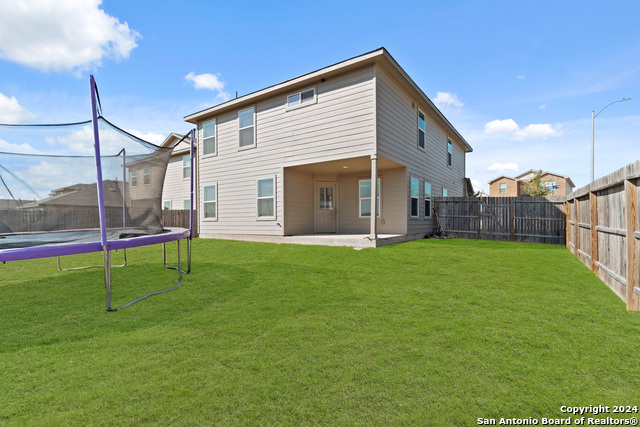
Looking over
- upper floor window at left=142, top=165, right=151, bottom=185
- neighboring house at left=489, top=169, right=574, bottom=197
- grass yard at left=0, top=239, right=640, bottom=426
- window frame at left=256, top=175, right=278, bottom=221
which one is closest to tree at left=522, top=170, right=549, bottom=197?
neighboring house at left=489, top=169, right=574, bottom=197

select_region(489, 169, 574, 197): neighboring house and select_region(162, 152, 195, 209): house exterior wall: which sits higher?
select_region(489, 169, 574, 197): neighboring house

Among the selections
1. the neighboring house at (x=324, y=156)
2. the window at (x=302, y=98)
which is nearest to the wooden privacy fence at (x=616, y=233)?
the neighboring house at (x=324, y=156)

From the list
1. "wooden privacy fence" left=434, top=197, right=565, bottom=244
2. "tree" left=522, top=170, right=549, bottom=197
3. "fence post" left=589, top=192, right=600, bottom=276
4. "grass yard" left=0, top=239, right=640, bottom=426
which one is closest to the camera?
"grass yard" left=0, top=239, right=640, bottom=426

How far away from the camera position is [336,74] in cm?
852

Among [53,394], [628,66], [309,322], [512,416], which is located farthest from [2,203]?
[628,66]

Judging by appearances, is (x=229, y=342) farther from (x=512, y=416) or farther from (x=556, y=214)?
(x=556, y=214)

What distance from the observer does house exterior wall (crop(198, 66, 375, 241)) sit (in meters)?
8.23

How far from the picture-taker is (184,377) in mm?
1832

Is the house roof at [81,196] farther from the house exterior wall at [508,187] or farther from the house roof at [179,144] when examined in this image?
the house exterior wall at [508,187]

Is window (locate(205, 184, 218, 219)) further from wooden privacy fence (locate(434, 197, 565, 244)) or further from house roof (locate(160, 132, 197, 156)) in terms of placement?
wooden privacy fence (locate(434, 197, 565, 244))

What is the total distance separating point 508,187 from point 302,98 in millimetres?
38525

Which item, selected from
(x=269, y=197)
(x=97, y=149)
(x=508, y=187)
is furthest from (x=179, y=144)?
(x=508, y=187)

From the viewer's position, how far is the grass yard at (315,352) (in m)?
1.54

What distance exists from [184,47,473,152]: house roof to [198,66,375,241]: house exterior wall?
0.22m
